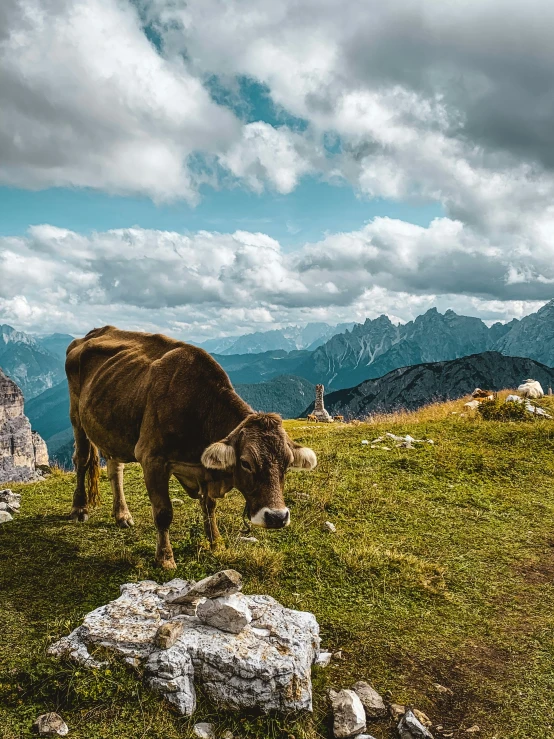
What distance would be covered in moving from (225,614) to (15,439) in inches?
6455

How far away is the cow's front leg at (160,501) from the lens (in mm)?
7680

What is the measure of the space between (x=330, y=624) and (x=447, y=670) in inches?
58.3

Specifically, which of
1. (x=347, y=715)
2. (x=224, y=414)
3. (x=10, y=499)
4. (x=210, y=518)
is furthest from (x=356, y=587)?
(x=10, y=499)

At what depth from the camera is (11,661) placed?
514 centimetres

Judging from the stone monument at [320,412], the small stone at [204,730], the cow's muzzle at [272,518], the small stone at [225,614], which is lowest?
the stone monument at [320,412]

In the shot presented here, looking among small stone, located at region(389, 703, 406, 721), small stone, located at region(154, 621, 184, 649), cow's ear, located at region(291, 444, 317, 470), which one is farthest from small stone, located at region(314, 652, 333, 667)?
cow's ear, located at region(291, 444, 317, 470)

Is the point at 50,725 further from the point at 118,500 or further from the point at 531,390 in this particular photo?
the point at 531,390

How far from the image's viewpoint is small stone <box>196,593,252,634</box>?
540 cm

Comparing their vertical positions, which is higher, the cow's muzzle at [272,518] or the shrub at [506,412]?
the cow's muzzle at [272,518]

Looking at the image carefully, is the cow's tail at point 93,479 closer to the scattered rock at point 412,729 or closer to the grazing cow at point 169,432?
the grazing cow at point 169,432

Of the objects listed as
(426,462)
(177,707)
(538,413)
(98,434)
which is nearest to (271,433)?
(177,707)

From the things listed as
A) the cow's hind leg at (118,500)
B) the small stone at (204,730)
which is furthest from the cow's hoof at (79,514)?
the small stone at (204,730)

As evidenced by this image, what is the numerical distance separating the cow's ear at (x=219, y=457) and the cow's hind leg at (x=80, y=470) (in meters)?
5.14

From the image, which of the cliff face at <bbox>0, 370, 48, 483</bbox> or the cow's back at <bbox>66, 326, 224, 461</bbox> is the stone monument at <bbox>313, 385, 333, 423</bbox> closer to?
the cow's back at <bbox>66, 326, 224, 461</bbox>
